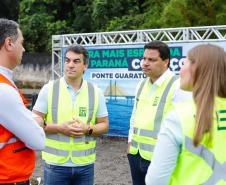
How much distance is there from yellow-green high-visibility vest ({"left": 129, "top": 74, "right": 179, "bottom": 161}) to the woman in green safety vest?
1880mm

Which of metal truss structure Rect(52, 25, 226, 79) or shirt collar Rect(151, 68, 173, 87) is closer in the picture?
shirt collar Rect(151, 68, 173, 87)

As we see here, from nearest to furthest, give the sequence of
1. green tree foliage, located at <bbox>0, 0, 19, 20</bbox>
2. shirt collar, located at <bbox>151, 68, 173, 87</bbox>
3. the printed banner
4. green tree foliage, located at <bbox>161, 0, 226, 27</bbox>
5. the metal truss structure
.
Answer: shirt collar, located at <bbox>151, 68, 173, 87</bbox> → the metal truss structure → the printed banner → green tree foliage, located at <bbox>161, 0, 226, 27</bbox> → green tree foliage, located at <bbox>0, 0, 19, 20</bbox>

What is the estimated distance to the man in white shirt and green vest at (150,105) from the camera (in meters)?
3.99

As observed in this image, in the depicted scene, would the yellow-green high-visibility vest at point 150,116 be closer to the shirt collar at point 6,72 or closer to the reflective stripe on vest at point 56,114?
the reflective stripe on vest at point 56,114

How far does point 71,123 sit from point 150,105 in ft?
2.53

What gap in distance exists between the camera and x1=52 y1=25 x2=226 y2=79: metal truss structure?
30.2 feet

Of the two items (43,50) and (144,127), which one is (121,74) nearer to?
(144,127)

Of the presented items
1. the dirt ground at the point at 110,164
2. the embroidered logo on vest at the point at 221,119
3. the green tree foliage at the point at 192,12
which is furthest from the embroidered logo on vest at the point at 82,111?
the green tree foliage at the point at 192,12

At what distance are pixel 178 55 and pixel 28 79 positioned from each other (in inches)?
404

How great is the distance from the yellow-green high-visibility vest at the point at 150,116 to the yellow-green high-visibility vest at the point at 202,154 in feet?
6.17

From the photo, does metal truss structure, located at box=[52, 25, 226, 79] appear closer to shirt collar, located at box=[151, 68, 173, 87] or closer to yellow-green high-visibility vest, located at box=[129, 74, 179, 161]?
shirt collar, located at box=[151, 68, 173, 87]

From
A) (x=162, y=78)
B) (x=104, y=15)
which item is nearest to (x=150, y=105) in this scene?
(x=162, y=78)

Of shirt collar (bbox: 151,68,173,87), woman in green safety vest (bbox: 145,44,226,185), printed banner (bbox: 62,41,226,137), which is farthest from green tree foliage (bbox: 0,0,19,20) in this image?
woman in green safety vest (bbox: 145,44,226,185)

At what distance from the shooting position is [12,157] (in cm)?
261
